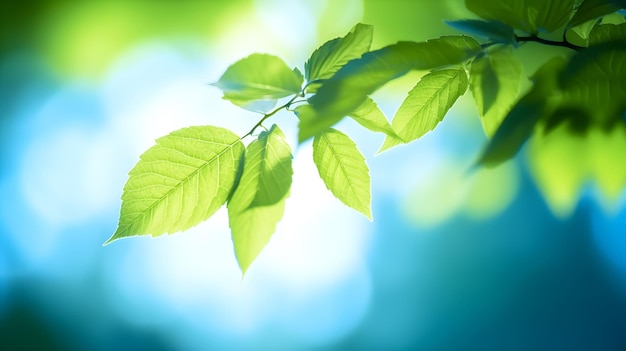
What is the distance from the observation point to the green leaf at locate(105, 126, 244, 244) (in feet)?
0.90

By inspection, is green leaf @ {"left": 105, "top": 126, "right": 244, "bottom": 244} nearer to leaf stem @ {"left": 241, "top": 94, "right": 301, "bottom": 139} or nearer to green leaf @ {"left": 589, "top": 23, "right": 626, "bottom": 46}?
leaf stem @ {"left": 241, "top": 94, "right": 301, "bottom": 139}

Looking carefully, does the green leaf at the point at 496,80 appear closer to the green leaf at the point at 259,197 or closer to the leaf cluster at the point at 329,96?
the leaf cluster at the point at 329,96

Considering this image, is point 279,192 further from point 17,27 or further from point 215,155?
point 17,27

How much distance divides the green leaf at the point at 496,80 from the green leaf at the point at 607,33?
1.4 inches

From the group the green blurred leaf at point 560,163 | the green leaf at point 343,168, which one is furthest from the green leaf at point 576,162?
the green leaf at point 343,168

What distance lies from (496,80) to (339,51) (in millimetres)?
83

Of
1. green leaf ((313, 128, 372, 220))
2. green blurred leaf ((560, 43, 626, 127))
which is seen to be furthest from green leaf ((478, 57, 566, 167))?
green leaf ((313, 128, 372, 220))

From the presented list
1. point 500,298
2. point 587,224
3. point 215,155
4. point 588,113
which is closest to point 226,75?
point 215,155

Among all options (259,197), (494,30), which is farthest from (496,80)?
(259,197)

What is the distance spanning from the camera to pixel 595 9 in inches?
8.5

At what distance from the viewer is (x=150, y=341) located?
465 centimetres

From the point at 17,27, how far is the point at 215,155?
5396mm

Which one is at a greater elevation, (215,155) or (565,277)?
(215,155)

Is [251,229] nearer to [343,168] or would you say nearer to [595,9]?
[343,168]
